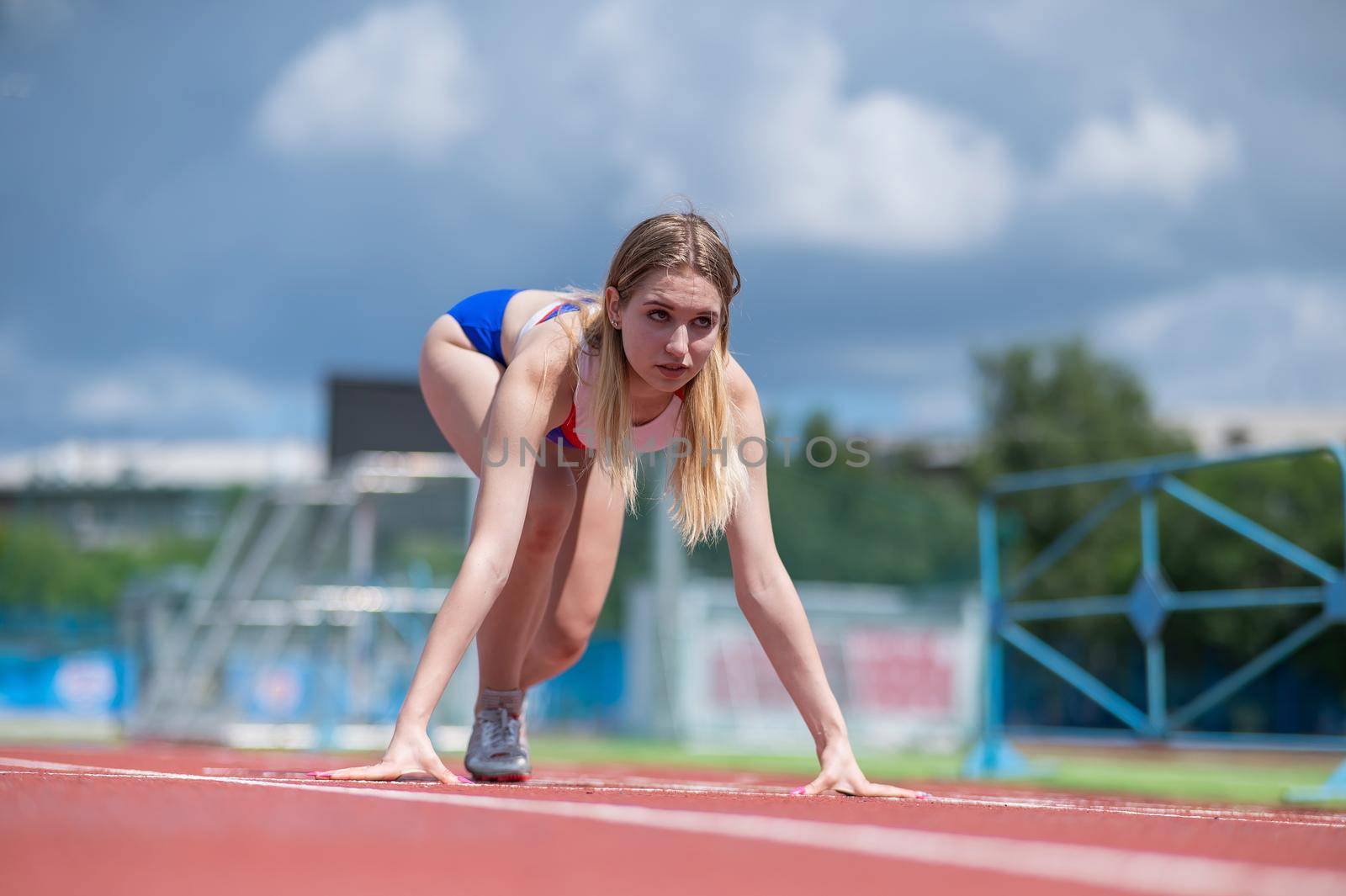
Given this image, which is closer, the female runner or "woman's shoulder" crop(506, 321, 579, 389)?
the female runner

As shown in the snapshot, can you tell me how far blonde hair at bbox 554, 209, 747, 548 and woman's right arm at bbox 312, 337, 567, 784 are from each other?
0.39 ft

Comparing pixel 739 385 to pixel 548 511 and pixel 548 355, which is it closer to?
pixel 548 355

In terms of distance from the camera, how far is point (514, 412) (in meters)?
3.04

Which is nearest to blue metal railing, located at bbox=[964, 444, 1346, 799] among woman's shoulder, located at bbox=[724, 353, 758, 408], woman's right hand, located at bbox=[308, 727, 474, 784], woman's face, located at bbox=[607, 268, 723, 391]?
woman's shoulder, located at bbox=[724, 353, 758, 408]

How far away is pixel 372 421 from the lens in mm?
15672

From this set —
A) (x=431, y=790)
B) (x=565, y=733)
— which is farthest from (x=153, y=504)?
(x=431, y=790)

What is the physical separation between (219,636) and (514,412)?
9758mm

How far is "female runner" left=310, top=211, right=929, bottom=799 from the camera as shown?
2967 millimetres

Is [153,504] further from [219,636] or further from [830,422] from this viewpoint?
[219,636]

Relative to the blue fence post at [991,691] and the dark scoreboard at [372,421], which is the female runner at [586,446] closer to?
the blue fence post at [991,691]

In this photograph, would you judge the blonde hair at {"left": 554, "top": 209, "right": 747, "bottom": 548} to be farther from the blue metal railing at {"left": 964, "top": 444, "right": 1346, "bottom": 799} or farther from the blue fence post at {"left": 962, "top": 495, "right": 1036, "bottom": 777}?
the blue fence post at {"left": 962, "top": 495, "right": 1036, "bottom": 777}

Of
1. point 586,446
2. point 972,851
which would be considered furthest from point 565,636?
point 972,851

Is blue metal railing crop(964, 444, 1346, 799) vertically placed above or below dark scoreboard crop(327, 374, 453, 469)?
below

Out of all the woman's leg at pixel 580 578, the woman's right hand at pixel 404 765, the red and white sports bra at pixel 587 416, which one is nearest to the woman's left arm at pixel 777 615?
the red and white sports bra at pixel 587 416
